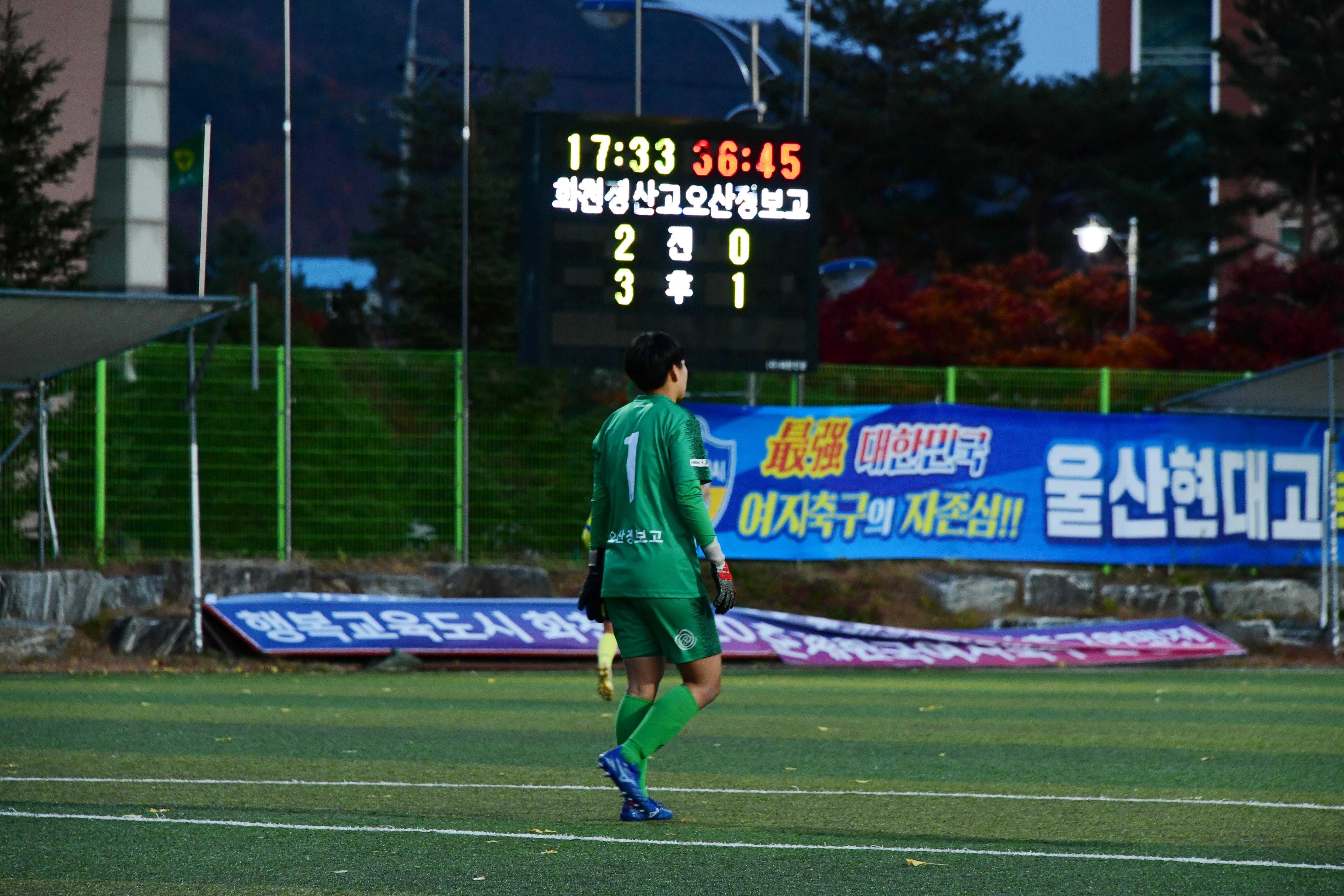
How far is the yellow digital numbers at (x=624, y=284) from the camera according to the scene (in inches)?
604

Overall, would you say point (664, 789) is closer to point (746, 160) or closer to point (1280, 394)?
point (746, 160)

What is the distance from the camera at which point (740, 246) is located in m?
15.7

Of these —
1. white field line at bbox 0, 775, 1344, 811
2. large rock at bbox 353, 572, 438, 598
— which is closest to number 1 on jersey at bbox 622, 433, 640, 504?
white field line at bbox 0, 775, 1344, 811

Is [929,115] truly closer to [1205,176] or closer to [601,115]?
[1205,176]

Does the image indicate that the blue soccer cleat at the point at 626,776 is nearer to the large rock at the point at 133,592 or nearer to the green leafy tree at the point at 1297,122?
the large rock at the point at 133,592

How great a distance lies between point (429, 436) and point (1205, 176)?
79.3 ft

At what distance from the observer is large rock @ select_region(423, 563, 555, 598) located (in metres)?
17.1

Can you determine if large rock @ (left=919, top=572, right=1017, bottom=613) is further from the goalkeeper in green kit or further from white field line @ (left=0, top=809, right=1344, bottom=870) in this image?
white field line @ (left=0, top=809, right=1344, bottom=870)

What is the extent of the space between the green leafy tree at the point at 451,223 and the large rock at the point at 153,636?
9455 mm

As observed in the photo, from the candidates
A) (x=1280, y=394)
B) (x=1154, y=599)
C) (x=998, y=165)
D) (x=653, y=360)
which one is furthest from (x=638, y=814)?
(x=998, y=165)

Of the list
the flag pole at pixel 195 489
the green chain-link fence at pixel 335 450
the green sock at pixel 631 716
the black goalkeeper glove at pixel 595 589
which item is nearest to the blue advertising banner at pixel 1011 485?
the green chain-link fence at pixel 335 450

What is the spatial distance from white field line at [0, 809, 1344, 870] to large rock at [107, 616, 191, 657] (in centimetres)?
963

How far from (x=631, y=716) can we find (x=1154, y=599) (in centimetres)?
1346

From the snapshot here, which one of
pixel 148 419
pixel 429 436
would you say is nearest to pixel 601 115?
pixel 429 436
